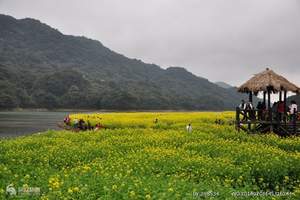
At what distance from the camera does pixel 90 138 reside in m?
25.1

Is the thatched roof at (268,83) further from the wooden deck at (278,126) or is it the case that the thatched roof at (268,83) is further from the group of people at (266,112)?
the wooden deck at (278,126)

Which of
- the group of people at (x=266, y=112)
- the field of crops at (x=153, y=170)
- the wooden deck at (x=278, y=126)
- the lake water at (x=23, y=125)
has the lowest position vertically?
the lake water at (x=23, y=125)

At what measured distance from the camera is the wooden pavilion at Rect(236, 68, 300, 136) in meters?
29.7

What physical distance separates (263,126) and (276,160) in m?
15.6

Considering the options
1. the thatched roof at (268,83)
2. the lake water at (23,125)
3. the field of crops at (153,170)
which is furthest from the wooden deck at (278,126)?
the lake water at (23,125)

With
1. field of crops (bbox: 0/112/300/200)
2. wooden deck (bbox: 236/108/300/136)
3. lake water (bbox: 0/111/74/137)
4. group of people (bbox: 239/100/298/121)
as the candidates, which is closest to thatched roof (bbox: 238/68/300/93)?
group of people (bbox: 239/100/298/121)

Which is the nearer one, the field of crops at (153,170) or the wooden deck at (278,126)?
the field of crops at (153,170)

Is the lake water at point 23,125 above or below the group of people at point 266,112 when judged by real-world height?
below

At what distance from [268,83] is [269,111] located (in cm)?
201

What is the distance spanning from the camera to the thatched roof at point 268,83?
1202 inches

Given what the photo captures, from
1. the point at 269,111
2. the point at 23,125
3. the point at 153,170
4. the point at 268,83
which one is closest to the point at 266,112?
the point at 269,111

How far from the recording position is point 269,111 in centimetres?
3033

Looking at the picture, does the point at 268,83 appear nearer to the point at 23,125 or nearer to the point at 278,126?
the point at 278,126

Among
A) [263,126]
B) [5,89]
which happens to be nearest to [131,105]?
[5,89]
